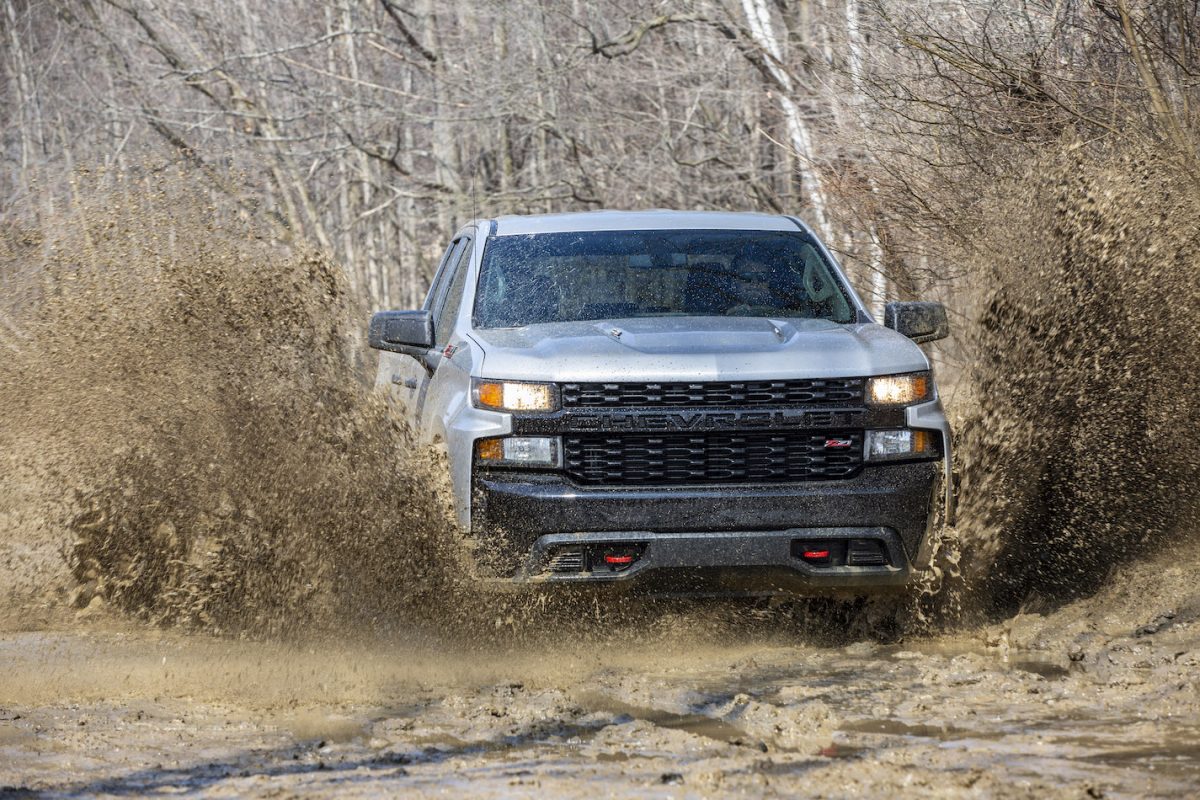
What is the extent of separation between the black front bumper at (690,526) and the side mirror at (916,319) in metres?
1.21

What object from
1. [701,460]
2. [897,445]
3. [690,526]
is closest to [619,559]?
[690,526]

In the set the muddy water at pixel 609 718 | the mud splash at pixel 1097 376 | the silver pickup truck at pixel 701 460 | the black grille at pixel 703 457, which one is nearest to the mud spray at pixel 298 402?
the mud splash at pixel 1097 376

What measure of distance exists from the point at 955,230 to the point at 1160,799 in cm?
656

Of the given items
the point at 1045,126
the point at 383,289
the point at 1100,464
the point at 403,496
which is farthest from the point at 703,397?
the point at 383,289

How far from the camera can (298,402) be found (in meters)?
6.72

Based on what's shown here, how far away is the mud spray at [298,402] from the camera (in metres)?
6.48

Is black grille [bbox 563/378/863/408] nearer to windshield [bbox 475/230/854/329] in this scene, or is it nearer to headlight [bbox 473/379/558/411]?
headlight [bbox 473/379/558/411]

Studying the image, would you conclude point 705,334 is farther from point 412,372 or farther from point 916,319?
point 412,372

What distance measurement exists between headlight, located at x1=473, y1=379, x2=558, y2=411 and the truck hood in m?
0.03

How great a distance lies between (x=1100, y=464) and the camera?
7391mm

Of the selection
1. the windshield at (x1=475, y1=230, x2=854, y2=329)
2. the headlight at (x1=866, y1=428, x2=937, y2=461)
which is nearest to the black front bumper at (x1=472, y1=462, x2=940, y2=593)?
the headlight at (x1=866, y1=428, x2=937, y2=461)

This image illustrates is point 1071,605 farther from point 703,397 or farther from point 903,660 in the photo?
point 703,397

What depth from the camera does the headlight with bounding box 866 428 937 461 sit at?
564 centimetres

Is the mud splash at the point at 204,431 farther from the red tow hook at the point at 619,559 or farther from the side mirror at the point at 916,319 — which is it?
the side mirror at the point at 916,319
